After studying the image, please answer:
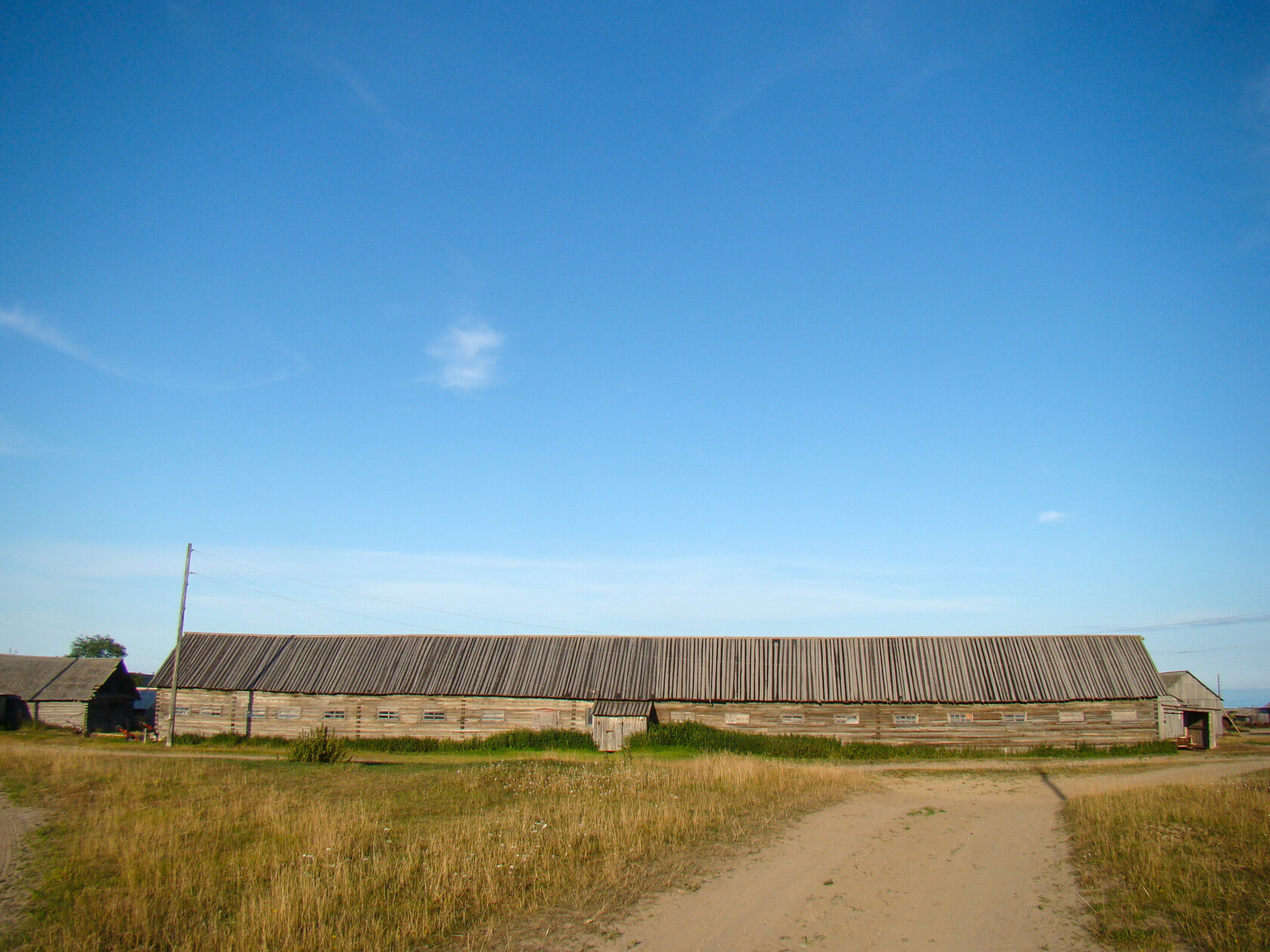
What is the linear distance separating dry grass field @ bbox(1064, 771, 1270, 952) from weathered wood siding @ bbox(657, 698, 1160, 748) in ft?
63.1

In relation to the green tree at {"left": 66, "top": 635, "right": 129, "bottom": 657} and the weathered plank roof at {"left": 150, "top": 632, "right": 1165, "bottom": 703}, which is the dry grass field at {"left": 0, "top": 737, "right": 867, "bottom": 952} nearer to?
the weathered plank roof at {"left": 150, "top": 632, "right": 1165, "bottom": 703}

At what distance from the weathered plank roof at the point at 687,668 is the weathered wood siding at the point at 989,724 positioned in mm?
452

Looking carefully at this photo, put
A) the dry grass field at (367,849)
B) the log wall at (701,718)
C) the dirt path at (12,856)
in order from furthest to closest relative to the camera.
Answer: the log wall at (701,718)
the dirt path at (12,856)
the dry grass field at (367,849)

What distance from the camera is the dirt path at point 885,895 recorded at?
8281 millimetres

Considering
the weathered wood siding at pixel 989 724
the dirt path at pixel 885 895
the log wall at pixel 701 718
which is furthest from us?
the log wall at pixel 701 718

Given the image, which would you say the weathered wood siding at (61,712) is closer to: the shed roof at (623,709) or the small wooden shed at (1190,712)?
the shed roof at (623,709)

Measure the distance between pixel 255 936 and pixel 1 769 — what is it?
21.6 metres

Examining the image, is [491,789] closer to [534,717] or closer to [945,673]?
[534,717]

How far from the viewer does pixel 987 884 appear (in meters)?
10.8

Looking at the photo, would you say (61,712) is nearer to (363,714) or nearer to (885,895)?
(363,714)

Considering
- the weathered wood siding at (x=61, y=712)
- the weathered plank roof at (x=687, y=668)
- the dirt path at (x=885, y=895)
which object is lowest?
the weathered wood siding at (x=61, y=712)

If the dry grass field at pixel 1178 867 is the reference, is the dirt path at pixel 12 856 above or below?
below

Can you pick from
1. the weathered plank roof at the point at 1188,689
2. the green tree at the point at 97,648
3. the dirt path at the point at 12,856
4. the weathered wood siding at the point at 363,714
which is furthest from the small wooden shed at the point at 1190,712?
the green tree at the point at 97,648

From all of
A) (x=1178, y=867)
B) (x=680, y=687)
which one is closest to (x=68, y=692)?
(x=680, y=687)
